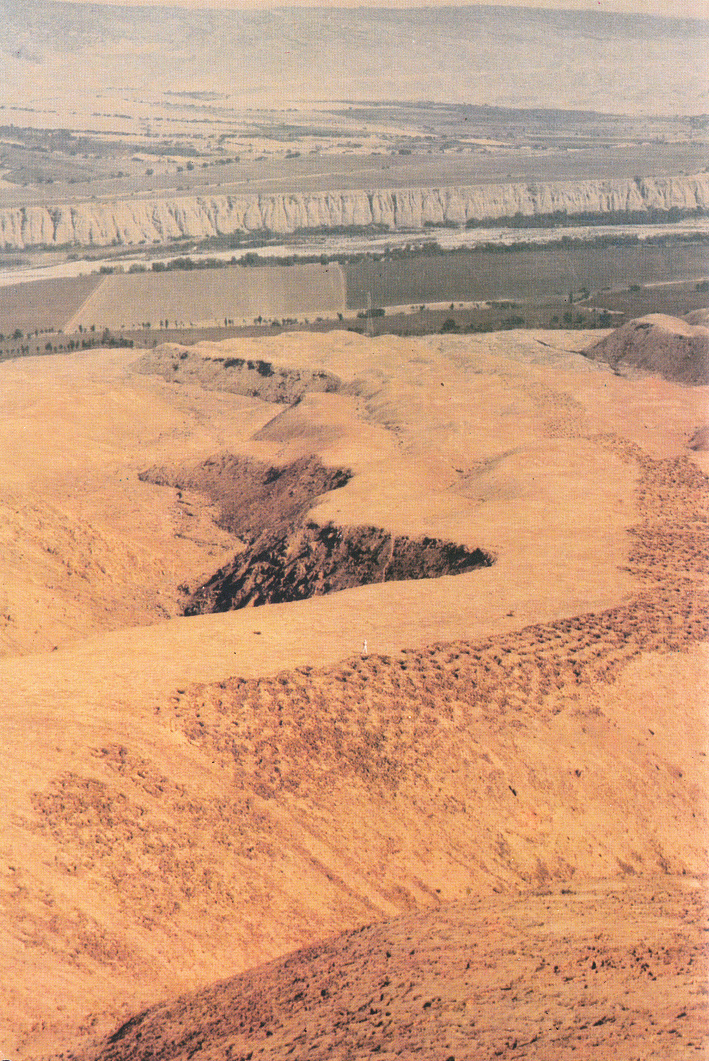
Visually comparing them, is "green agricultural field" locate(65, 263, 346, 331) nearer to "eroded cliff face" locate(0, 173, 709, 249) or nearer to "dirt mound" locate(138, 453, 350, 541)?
"eroded cliff face" locate(0, 173, 709, 249)

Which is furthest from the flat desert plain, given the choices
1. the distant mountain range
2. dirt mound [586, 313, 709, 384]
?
the distant mountain range

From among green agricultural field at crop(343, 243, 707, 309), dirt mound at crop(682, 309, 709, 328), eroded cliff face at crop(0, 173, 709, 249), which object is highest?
eroded cliff face at crop(0, 173, 709, 249)

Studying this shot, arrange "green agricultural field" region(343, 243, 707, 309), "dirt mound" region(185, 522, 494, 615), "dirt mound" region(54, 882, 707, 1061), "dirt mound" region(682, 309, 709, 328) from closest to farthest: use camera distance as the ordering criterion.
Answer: "dirt mound" region(54, 882, 707, 1061) → "dirt mound" region(185, 522, 494, 615) → "dirt mound" region(682, 309, 709, 328) → "green agricultural field" region(343, 243, 707, 309)

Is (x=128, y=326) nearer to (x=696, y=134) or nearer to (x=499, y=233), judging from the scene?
(x=499, y=233)

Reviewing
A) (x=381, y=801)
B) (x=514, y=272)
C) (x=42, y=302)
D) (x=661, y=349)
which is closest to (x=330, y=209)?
Answer: (x=514, y=272)

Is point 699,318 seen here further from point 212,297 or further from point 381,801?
point 381,801

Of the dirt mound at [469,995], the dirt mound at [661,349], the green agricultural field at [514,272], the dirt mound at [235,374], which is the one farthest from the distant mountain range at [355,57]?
the dirt mound at [469,995]
